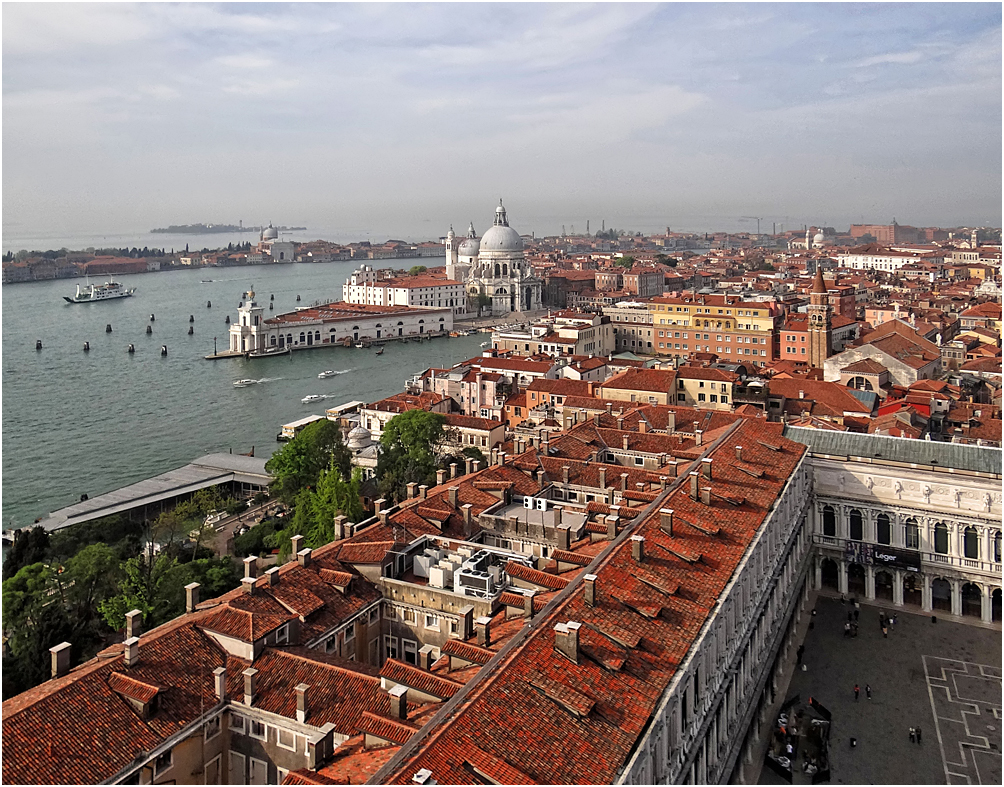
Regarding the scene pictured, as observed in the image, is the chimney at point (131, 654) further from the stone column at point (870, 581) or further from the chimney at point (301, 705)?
the stone column at point (870, 581)

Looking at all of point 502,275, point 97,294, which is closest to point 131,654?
point 502,275

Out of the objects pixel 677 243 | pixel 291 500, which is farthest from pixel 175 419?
pixel 677 243

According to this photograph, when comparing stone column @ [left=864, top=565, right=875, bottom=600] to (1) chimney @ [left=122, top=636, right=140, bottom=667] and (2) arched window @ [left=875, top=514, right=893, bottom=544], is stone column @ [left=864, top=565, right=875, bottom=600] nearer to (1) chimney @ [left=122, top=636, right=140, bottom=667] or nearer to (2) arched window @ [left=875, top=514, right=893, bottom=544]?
(2) arched window @ [left=875, top=514, right=893, bottom=544]

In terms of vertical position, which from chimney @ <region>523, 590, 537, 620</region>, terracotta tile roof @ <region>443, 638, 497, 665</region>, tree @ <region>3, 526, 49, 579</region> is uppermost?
chimney @ <region>523, 590, 537, 620</region>

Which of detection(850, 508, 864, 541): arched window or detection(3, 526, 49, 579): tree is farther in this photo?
detection(850, 508, 864, 541): arched window

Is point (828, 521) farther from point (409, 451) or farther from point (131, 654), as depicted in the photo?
point (131, 654)

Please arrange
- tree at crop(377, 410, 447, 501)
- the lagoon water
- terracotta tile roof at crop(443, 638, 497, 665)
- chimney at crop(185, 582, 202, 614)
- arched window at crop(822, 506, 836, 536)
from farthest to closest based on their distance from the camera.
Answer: the lagoon water, tree at crop(377, 410, 447, 501), arched window at crop(822, 506, 836, 536), chimney at crop(185, 582, 202, 614), terracotta tile roof at crop(443, 638, 497, 665)

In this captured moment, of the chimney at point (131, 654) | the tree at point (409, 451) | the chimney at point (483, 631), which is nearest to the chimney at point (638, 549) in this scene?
the chimney at point (483, 631)

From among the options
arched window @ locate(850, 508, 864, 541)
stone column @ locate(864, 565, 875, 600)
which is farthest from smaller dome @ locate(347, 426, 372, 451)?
stone column @ locate(864, 565, 875, 600)
